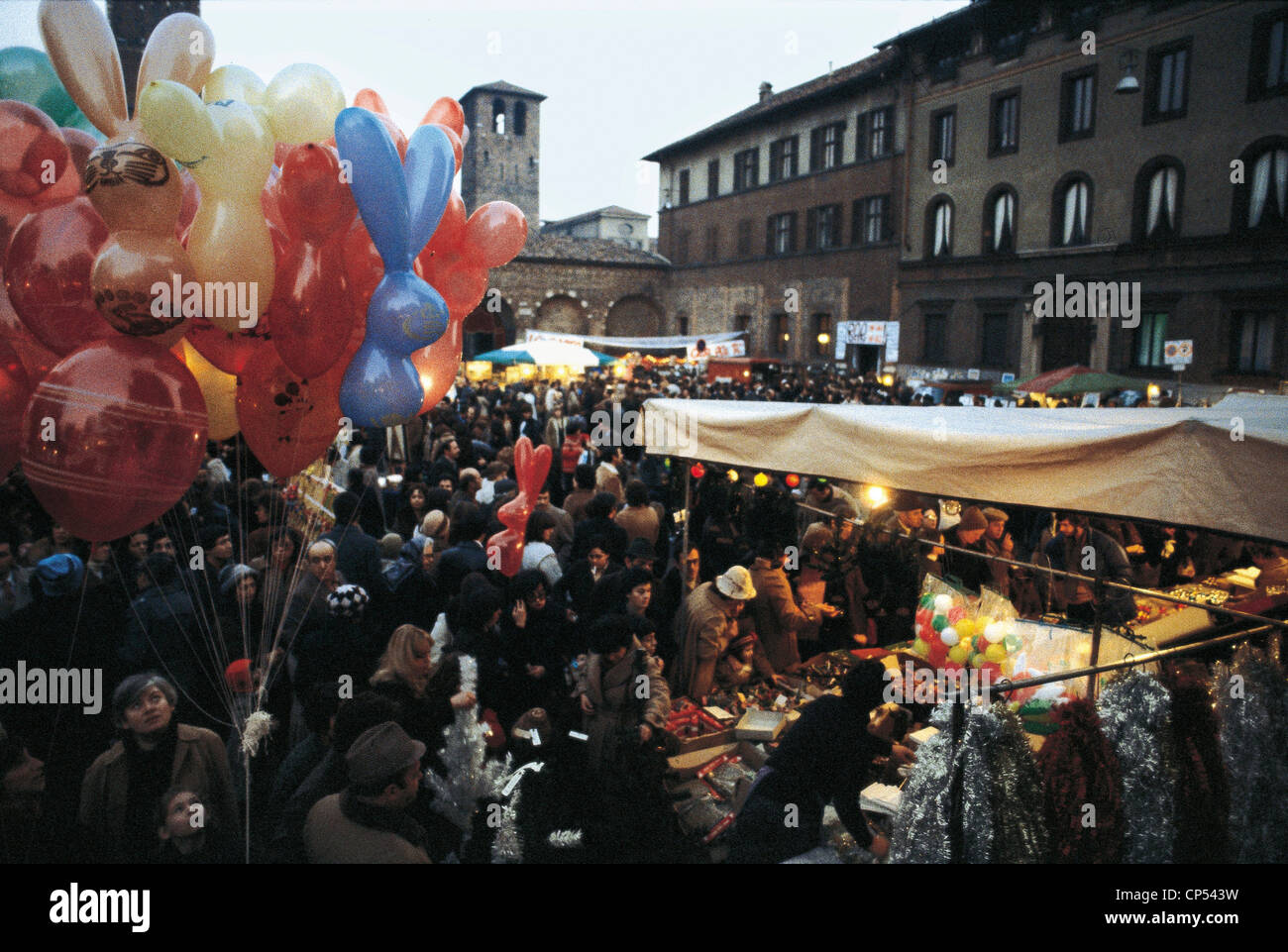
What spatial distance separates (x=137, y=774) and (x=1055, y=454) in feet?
12.6

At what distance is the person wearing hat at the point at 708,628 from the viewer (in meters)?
4.94

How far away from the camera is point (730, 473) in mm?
8453

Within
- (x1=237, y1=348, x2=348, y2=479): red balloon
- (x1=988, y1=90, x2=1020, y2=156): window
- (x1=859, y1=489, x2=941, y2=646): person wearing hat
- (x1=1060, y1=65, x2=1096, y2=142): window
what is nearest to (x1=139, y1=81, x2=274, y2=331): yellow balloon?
(x1=237, y1=348, x2=348, y2=479): red balloon

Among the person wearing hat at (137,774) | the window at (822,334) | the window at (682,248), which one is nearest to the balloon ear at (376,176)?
the person wearing hat at (137,774)

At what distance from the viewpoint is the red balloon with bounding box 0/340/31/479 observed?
290 cm

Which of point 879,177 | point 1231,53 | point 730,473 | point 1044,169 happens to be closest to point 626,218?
point 879,177

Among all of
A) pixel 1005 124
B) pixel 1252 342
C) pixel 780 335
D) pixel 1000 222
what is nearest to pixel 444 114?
pixel 1252 342

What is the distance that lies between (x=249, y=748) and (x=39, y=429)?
5.80 ft

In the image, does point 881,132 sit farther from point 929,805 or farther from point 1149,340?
point 929,805

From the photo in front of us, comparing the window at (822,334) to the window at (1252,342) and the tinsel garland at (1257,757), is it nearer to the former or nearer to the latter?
the window at (1252,342)

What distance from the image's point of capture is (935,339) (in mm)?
24922

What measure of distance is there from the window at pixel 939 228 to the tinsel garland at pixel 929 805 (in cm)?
2405

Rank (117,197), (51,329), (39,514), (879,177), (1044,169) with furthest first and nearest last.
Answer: (879,177) < (1044,169) < (39,514) < (51,329) < (117,197)

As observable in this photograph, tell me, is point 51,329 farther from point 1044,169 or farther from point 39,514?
point 1044,169
